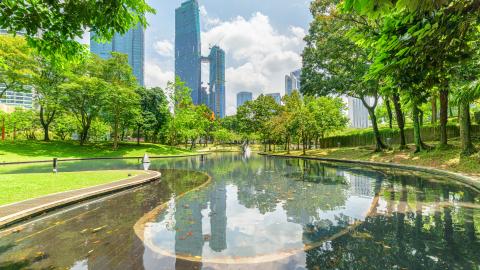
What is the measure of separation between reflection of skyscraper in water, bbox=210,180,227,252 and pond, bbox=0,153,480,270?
28 mm

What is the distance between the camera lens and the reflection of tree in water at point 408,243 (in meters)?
4.04

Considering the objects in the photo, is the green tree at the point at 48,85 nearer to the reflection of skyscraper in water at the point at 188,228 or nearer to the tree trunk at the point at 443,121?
the reflection of skyscraper in water at the point at 188,228

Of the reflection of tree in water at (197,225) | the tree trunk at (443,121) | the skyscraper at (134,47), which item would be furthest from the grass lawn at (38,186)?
the skyscraper at (134,47)

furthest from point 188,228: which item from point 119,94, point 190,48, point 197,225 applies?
point 190,48

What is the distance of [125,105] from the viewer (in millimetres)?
38344

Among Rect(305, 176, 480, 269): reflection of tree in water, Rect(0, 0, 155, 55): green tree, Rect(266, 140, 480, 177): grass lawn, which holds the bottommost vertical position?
Rect(305, 176, 480, 269): reflection of tree in water

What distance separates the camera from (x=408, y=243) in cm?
478

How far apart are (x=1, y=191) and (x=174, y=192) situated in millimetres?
6011

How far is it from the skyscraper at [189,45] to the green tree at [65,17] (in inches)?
6994

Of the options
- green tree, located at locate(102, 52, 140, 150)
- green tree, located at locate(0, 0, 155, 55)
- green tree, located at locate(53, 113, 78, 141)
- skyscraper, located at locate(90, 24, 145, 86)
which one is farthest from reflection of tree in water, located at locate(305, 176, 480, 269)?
skyscraper, located at locate(90, 24, 145, 86)

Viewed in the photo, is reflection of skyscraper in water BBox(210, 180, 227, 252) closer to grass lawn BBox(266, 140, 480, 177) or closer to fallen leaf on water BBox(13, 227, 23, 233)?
fallen leaf on water BBox(13, 227, 23, 233)

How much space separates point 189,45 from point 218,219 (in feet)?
630

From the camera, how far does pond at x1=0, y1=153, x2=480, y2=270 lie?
420cm

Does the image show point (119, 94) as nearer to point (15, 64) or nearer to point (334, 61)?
point (15, 64)
